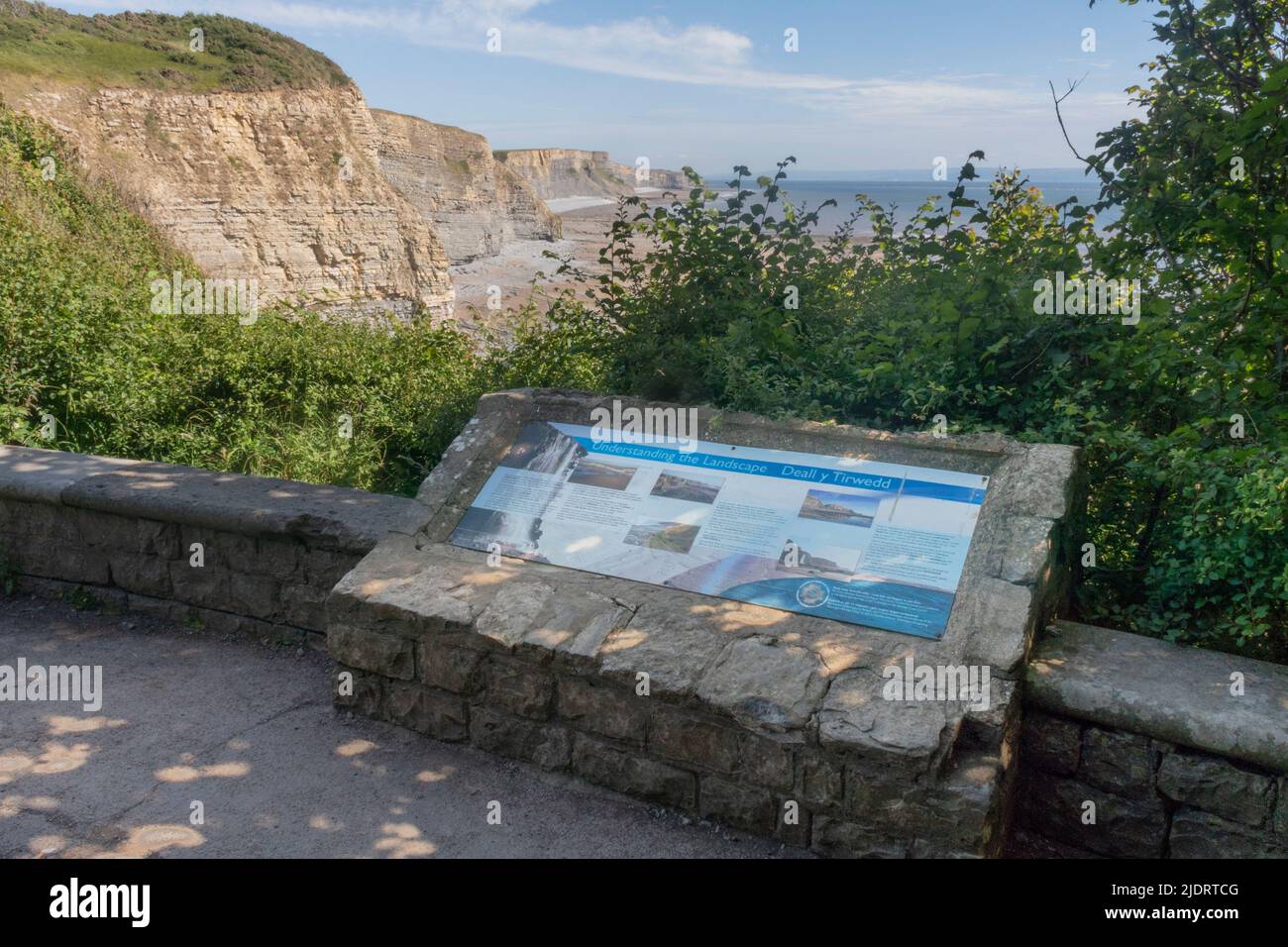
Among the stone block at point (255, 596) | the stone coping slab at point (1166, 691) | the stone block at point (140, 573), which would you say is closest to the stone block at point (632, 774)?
the stone coping slab at point (1166, 691)

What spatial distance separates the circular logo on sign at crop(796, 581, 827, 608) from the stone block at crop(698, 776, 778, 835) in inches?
24.8

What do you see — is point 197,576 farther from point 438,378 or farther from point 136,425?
point 438,378

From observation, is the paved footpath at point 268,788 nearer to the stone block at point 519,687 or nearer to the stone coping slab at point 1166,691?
the stone block at point 519,687

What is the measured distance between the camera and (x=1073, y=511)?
352 centimetres

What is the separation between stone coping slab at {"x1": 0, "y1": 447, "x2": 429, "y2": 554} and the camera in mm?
4164

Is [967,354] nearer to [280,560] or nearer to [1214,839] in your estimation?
[1214,839]

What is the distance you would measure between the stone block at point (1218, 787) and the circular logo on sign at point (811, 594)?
1.12 meters

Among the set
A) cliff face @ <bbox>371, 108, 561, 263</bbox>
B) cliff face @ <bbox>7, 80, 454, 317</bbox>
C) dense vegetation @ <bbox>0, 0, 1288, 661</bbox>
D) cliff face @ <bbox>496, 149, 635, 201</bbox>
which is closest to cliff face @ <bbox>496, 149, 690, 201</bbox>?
cliff face @ <bbox>496, 149, 635, 201</bbox>

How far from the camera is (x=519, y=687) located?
11.0ft

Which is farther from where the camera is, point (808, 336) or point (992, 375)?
point (808, 336)

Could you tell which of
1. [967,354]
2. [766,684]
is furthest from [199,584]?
[967,354]

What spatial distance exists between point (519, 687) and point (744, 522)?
1.02m
